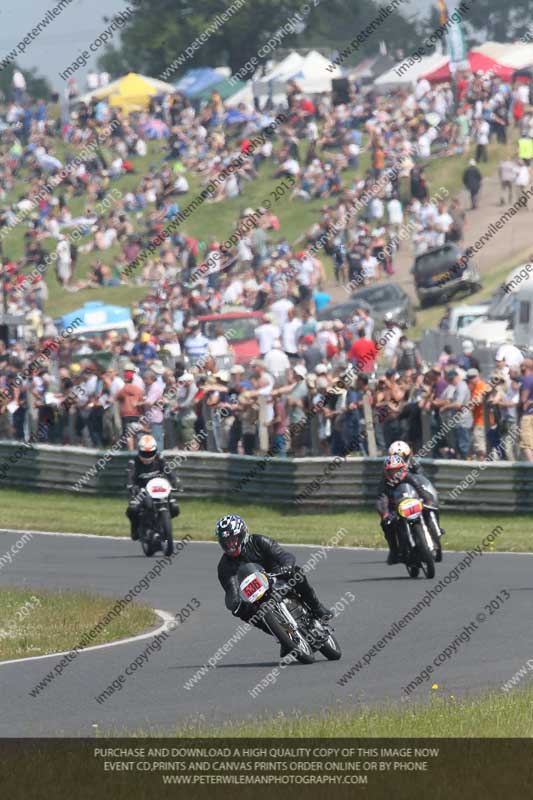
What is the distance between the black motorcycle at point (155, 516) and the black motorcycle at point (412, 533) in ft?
13.3

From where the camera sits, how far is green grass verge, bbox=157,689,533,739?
909 centimetres

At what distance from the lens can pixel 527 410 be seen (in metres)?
20.5

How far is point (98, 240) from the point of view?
167 ft

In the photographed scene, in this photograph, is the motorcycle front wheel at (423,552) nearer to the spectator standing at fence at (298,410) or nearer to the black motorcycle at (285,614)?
the black motorcycle at (285,614)

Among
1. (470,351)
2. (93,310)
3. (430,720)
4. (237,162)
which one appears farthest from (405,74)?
(430,720)

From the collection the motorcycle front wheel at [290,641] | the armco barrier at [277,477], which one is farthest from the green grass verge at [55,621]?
the armco barrier at [277,477]

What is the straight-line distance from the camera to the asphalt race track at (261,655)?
10555mm

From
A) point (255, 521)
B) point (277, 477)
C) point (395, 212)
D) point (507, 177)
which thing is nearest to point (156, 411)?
point (277, 477)

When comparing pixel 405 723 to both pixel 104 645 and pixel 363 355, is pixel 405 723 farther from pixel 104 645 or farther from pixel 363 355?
pixel 363 355

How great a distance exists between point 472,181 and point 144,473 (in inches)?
986

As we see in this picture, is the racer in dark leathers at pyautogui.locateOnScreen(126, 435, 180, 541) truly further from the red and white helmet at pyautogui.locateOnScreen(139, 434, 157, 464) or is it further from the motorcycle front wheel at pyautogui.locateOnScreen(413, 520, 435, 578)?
the motorcycle front wheel at pyautogui.locateOnScreen(413, 520, 435, 578)

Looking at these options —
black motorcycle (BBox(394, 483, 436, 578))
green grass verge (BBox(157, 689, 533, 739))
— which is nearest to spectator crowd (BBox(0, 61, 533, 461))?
black motorcycle (BBox(394, 483, 436, 578))

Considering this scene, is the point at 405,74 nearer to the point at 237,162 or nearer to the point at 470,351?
the point at 237,162

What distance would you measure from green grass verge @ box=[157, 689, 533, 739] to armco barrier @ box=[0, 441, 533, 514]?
1099cm
